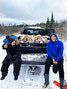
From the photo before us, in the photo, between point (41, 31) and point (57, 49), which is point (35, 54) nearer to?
point (57, 49)

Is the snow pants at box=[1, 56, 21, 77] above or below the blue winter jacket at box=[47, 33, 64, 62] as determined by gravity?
below

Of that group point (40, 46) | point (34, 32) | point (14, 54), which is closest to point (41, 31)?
point (34, 32)

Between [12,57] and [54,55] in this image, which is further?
[12,57]

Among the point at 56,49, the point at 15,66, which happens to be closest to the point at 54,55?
the point at 56,49

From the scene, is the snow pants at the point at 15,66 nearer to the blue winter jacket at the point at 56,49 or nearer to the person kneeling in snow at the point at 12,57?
the person kneeling in snow at the point at 12,57

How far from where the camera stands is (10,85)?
2.96m

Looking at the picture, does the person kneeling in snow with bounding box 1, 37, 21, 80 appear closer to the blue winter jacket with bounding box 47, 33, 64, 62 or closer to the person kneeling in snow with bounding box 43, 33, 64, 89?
the person kneeling in snow with bounding box 43, 33, 64, 89

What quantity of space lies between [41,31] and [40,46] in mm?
1941

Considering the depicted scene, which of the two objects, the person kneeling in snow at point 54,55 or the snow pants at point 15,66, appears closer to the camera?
the person kneeling in snow at point 54,55

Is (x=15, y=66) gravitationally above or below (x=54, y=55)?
below

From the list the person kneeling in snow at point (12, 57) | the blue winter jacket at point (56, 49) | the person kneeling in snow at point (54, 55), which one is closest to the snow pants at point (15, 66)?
the person kneeling in snow at point (12, 57)

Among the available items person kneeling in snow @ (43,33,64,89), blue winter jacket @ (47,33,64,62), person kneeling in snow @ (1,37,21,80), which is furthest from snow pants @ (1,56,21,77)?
blue winter jacket @ (47,33,64,62)

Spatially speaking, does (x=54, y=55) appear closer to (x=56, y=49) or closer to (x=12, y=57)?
(x=56, y=49)

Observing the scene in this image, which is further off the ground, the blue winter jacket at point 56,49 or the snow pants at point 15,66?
the blue winter jacket at point 56,49
